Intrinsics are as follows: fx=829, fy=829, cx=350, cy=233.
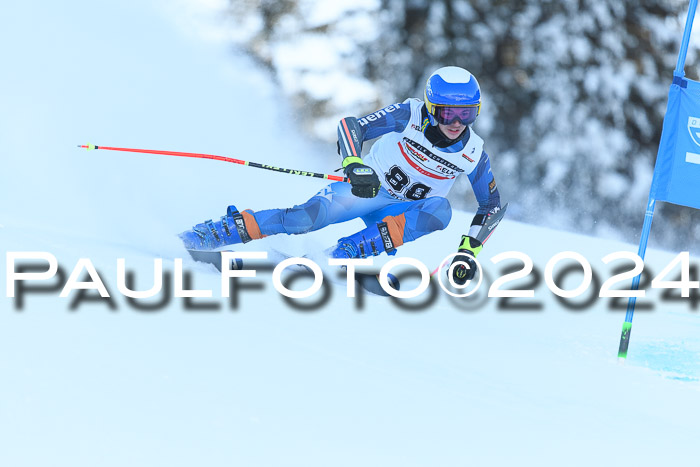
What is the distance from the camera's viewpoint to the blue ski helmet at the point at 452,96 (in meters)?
3.95

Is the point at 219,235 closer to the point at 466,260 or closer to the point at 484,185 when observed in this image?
the point at 466,260

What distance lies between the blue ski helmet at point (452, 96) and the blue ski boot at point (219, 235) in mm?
1132

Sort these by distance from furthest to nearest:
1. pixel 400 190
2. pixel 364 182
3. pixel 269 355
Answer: pixel 400 190
pixel 364 182
pixel 269 355

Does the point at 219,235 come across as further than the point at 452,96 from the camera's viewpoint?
Yes

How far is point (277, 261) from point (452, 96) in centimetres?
134

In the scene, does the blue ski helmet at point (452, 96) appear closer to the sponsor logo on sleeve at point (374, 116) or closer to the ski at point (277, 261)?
the sponsor logo on sleeve at point (374, 116)

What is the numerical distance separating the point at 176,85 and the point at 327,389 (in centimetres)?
706

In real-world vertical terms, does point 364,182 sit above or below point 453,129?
below

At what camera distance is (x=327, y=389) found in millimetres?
2305

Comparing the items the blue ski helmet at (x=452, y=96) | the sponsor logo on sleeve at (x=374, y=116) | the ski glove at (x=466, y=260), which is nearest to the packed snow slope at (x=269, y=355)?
the ski glove at (x=466, y=260)

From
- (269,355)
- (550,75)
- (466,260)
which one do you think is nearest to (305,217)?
(466,260)

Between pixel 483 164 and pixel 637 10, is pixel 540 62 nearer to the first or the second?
pixel 637 10

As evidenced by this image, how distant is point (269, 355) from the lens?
8.20 feet

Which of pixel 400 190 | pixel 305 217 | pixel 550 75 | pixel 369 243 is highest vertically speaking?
pixel 550 75
